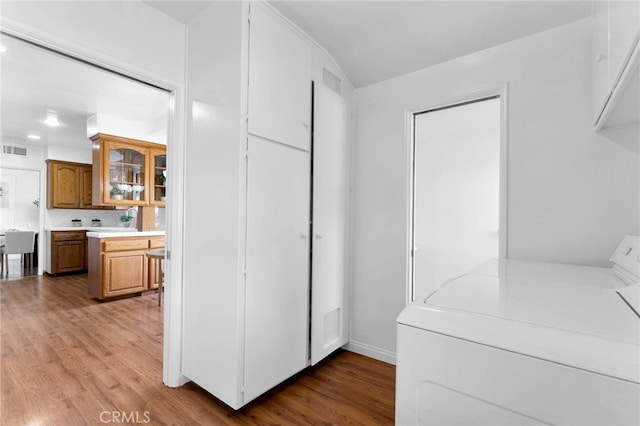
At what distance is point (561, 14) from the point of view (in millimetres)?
1772

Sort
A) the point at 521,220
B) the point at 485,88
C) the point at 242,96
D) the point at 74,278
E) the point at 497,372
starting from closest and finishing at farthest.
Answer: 1. the point at 497,372
2. the point at 242,96
3. the point at 521,220
4. the point at 485,88
5. the point at 74,278

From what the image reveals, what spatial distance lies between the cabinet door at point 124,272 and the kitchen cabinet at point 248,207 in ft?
8.90

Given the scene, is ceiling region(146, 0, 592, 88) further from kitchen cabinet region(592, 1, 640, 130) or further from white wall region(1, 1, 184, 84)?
kitchen cabinet region(592, 1, 640, 130)

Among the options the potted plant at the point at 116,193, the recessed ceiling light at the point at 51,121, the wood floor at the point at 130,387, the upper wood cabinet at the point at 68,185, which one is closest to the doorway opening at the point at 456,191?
the wood floor at the point at 130,387

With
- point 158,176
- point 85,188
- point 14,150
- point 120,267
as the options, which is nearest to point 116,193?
point 158,176

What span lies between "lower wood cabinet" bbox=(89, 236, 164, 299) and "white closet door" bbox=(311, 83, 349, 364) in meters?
3.20

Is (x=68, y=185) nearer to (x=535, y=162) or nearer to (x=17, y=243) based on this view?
(x=17, y=243)

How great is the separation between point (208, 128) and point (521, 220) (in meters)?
2.11

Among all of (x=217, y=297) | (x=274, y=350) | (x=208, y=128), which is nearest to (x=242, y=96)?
(x=208, y=128)

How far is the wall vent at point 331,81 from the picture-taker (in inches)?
94.8

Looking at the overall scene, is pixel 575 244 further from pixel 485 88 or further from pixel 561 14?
pixel 561 14

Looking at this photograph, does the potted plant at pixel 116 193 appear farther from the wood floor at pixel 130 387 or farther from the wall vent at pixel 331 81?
the wall vent at pixel 331 81

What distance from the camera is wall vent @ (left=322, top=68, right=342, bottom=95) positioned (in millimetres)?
2408

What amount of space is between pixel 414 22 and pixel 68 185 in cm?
685
